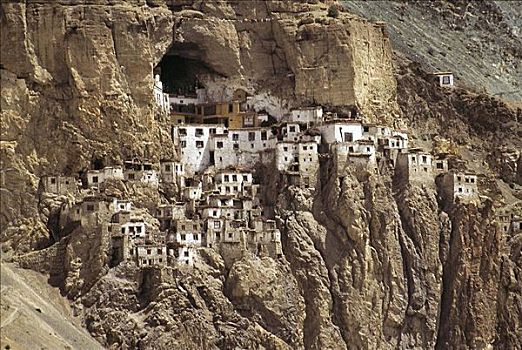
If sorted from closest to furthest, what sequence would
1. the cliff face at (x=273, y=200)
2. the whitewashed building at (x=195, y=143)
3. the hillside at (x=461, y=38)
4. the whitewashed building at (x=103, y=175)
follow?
the cliff face at (x=273, y=200) < the whitewashed building at (x=103, y=175) < the whitewashed building at (x=195, y=143) < the hillside at (x=461, y=38)

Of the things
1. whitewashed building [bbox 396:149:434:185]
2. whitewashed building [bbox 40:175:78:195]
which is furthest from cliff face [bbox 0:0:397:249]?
whitewashed building [bbox 396:149:434:185]

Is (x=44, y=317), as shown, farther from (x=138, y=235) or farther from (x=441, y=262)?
(x=441, y=262)

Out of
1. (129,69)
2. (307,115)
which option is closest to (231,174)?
(307,115)

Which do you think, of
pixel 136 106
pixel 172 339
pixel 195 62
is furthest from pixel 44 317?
pixel 195 62

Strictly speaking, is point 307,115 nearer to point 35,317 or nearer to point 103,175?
point 103,175

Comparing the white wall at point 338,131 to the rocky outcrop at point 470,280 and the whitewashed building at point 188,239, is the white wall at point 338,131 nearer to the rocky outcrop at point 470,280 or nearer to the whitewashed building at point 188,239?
the rocky outcrop at point 470,280

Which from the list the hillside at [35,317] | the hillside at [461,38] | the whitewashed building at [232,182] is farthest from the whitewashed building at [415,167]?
the hillside at [35,317]
